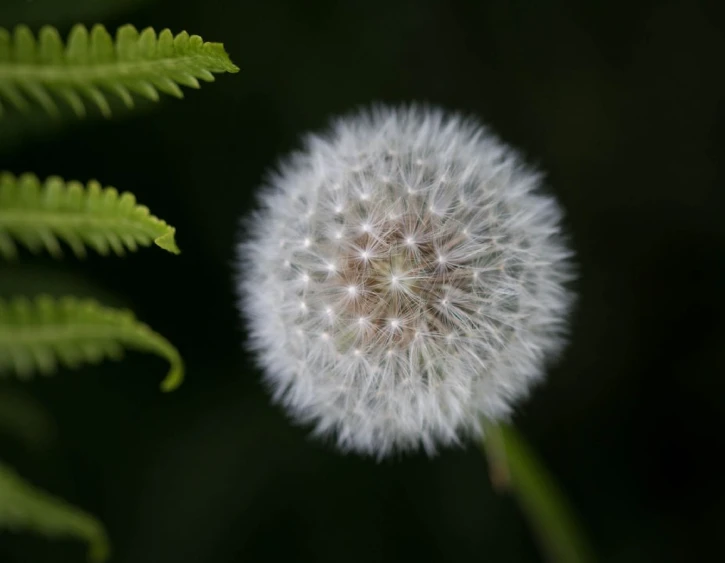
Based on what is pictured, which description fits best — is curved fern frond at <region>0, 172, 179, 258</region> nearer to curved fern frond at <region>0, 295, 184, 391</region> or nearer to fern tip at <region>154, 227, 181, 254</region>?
fern tip at <region>154, 227, 181, 254</region>

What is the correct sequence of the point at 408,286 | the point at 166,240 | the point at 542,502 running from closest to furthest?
the point at 166,240, the point at 408,286, the point at 542,502

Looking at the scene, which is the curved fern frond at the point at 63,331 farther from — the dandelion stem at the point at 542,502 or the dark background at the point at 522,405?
the dark background at the point at 522,405

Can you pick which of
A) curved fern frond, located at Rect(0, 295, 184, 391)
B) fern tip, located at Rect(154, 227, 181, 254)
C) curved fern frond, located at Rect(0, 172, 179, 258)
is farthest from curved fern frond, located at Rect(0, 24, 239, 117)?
curved fern frond, located at Rect(0, 295, 184, 391)

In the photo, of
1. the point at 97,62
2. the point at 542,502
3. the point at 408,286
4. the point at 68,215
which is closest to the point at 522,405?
the point at 542,502

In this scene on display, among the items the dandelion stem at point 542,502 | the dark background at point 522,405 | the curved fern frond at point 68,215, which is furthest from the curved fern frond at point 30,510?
the dark background at point 522,405

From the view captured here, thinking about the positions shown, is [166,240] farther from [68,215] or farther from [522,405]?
[522,405]

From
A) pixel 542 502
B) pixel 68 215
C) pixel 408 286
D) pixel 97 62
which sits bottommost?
pixel 542 502

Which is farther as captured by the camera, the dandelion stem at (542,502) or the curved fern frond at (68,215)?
the dandelion stem at (542,502)
